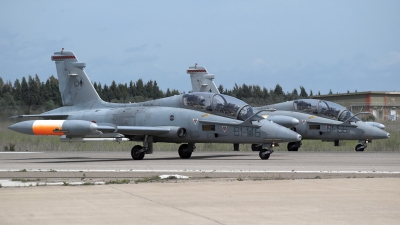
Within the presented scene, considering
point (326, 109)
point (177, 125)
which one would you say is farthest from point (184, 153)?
point (326, 109)

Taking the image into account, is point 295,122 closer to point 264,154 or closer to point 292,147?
point 292,147

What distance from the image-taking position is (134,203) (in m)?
9.28

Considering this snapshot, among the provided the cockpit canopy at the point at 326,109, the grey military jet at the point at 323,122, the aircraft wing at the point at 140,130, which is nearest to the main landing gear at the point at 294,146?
the grey military jet at the point at 323,122

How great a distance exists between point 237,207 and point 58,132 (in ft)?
43.0

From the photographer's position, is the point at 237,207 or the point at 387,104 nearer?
the point at 237,207

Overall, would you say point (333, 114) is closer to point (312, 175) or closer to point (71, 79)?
point (71, 79)

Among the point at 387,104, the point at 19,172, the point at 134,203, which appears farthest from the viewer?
the point at 387,104

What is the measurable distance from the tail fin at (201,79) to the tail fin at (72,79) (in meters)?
10.6

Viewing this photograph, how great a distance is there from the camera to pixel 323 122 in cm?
2892

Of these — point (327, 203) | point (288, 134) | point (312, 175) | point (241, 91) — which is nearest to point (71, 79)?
point (288, 134)

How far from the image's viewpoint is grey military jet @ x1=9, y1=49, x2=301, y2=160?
21.0m

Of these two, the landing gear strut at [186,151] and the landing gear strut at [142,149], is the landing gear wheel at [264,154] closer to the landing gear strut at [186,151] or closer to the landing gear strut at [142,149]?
the landing gear strut at [186,151]

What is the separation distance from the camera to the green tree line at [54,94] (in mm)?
31094

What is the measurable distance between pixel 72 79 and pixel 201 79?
1110 centimetres
